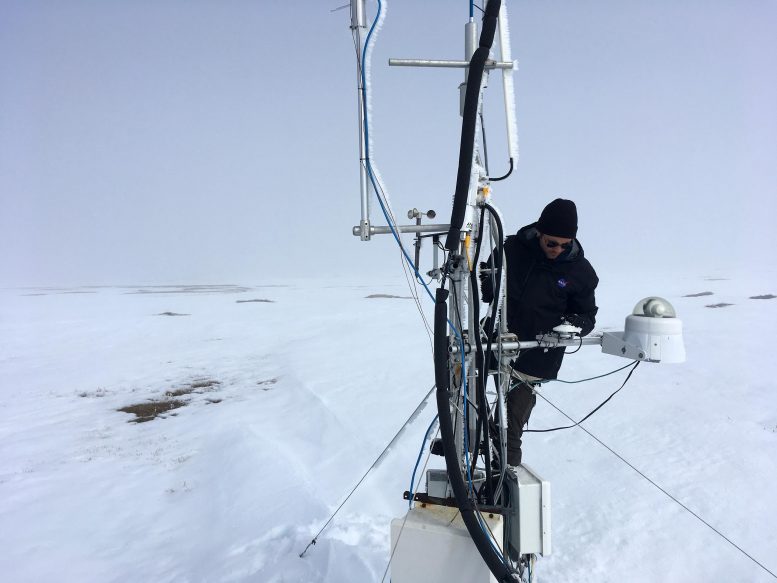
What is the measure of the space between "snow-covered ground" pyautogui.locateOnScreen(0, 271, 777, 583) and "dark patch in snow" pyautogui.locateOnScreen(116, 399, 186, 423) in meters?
0.17

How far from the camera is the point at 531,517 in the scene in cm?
222

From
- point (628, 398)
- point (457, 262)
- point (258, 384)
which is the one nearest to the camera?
point (457, 262)

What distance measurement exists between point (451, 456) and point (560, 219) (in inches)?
56.9

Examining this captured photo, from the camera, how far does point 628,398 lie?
6.76 m

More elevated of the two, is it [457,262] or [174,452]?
[457,262]

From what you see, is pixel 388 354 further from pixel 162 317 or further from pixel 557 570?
pixel 162 317

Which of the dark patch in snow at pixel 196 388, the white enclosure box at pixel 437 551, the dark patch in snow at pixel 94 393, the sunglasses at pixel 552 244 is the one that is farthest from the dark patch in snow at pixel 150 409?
the sunglasses at pixel 552 244

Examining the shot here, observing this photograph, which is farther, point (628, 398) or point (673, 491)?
point (628, 398)

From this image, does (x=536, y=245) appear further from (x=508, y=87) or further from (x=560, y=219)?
(x=508, y=87)

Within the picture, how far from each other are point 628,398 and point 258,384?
6499 mm

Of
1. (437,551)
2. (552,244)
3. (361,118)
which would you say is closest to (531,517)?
(437,551)

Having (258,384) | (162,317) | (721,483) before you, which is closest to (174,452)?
(258,384)

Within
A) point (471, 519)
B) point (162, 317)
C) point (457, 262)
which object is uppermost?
point (457, 262)

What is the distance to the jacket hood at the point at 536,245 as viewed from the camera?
2.82 m
